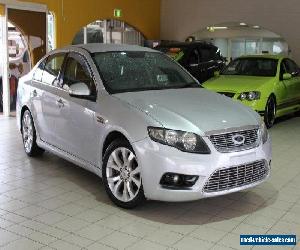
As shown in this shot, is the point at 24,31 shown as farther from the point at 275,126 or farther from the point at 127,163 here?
the point at 127,163

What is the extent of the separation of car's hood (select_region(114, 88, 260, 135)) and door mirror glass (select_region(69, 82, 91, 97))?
340 mm

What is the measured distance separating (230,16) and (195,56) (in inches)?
109

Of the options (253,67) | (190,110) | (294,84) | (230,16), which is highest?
(230,16)

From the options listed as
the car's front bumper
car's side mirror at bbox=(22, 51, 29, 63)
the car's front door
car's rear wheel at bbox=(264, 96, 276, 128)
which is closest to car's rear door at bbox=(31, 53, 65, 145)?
the car's front door

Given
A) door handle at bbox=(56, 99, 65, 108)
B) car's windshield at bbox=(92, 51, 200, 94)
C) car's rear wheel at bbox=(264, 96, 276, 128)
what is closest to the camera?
car's windshield at bbox=(92, 51, 200, 94)

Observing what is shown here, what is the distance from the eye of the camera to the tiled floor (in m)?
3.44

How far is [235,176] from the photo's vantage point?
12.5ft

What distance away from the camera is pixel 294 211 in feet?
13.6

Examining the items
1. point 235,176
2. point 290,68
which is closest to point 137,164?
point 235,176

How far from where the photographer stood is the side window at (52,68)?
5172 mm

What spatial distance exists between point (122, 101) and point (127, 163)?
1.92 feet

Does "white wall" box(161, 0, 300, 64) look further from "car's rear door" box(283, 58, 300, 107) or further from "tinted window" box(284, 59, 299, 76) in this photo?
"car's rear door" box(283, 58, 300, 107)

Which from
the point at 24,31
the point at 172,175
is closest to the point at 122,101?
the point at 172,175

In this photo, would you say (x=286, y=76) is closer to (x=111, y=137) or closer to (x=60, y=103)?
(x=60, y=103)
